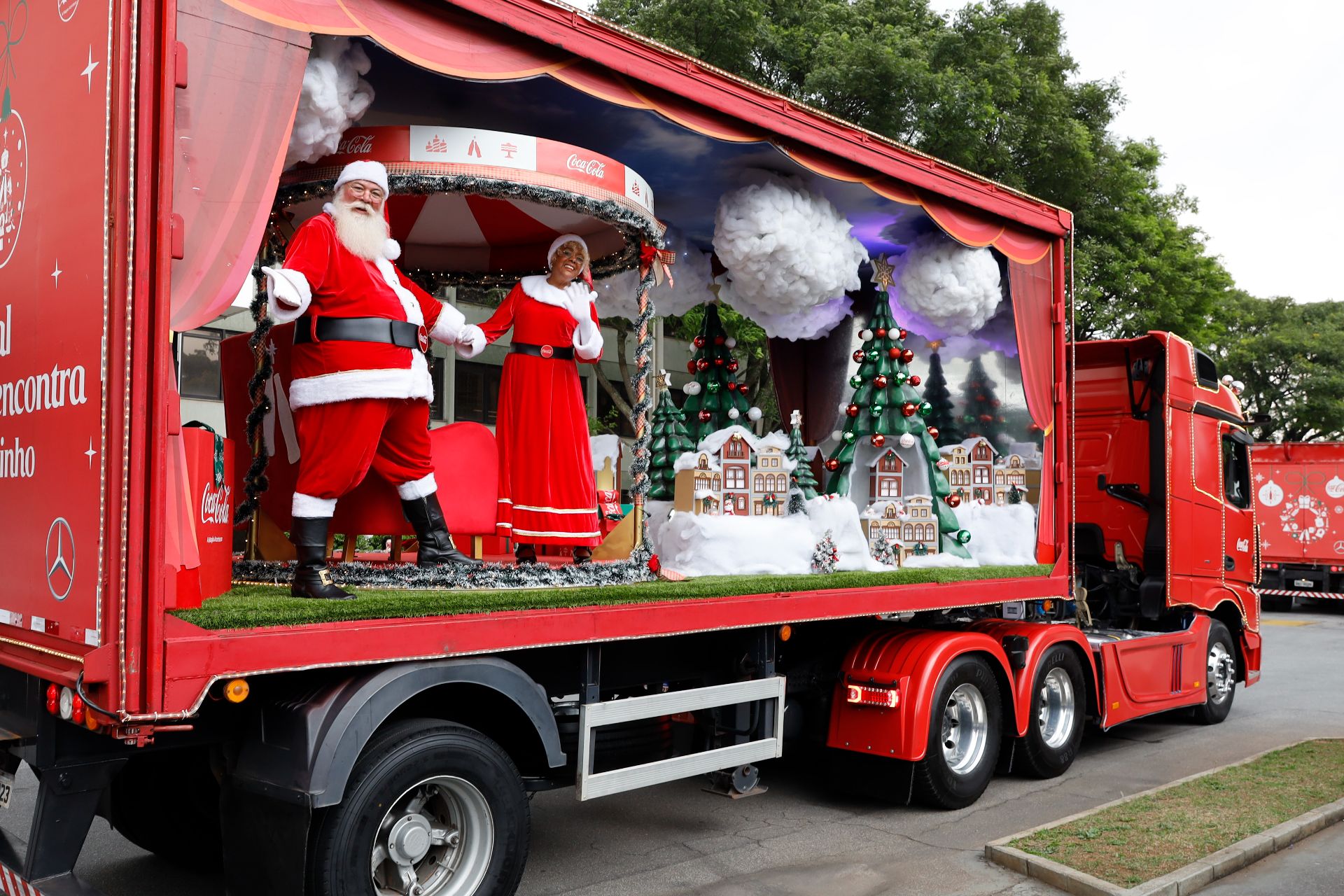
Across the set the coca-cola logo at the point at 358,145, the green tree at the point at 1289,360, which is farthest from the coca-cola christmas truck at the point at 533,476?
the green tree at the point at 1289,360

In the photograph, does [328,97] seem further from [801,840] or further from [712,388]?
[712,388]

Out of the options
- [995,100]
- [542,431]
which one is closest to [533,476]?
[542,431]

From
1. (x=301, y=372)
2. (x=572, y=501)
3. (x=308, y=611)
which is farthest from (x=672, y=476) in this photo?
(x=308, y=611)

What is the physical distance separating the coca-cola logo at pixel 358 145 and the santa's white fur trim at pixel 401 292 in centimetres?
59

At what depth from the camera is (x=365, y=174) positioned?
4.56 meters

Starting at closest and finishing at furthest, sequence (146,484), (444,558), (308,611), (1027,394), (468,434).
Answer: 1. (146,484)
2. (308,611)
3. (444,558)
4. (468,434)
5. (1027,394)

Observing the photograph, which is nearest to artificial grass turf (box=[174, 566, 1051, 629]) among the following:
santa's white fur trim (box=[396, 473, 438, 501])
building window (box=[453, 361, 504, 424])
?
santa's white fur trim (box=[396, 473, 438, 501])

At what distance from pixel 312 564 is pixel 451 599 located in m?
0.63

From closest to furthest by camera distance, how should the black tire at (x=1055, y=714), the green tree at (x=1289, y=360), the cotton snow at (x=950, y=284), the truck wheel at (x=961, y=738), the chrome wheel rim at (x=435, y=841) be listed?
the chrome wheel rim at (x=435, y=841)
the truck wheel at (x=961, y=738)
the black tire at (x=1055, y=714)
the cotton snow at (x=950, y=284)
the green tree at (x=1289, y=360)

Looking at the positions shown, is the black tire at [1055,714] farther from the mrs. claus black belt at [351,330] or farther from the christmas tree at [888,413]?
the mrs. claus black belt at [351,330]

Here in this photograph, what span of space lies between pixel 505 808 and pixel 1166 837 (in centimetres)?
334

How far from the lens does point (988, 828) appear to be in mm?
5926

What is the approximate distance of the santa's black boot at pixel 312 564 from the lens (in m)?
4.07

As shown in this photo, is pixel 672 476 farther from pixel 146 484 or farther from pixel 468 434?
pixel 146 484
